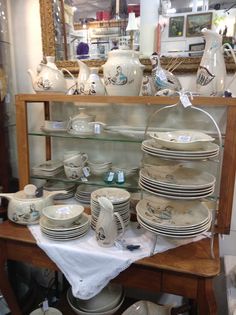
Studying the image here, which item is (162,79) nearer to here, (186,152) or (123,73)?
(123,73)

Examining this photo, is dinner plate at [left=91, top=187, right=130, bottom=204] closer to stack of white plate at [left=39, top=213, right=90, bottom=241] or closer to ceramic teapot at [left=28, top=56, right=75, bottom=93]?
stack of white plate at [left=39, top=213, right=90, bottom=241]

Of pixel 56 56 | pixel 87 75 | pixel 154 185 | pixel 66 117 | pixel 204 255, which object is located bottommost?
pixel 204 255

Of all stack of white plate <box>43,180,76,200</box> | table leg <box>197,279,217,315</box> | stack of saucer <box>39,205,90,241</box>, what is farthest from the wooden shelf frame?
stack of saucer <box>39,205,90,241</box>

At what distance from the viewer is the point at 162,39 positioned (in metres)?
1.35

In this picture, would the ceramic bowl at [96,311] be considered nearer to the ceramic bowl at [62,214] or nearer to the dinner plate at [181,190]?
the ceramic bowl at [62,214]

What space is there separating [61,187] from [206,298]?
911 millimetres

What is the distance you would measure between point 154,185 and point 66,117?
0.84 m

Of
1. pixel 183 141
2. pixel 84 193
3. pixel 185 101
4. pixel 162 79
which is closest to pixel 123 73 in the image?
pixel 162 79

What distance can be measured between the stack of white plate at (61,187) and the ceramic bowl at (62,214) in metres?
0.26

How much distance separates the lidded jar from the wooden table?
71cm

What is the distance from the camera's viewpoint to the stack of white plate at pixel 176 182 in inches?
38.1

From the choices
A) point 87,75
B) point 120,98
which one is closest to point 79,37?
point 87,75

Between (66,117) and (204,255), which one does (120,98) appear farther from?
(204,255)

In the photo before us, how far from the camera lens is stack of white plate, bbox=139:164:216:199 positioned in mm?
967
